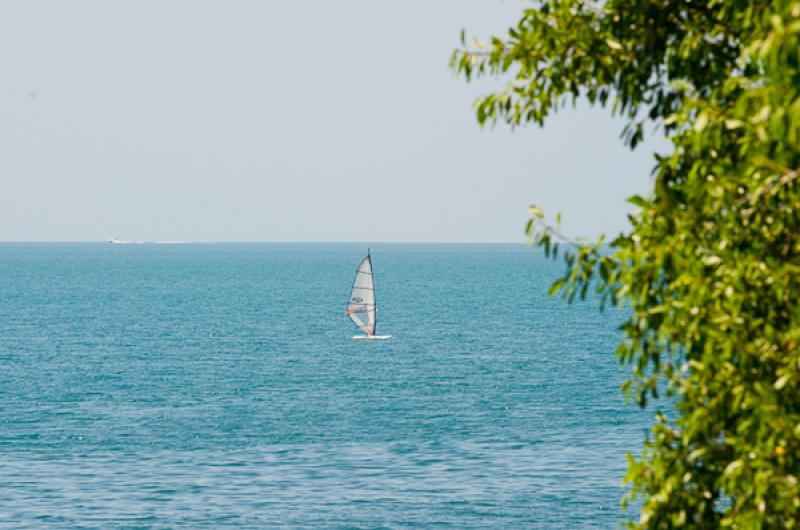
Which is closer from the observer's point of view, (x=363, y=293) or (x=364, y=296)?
(x=363, y=293)

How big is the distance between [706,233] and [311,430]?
55042mm

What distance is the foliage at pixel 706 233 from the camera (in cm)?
1011

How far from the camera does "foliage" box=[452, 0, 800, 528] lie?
398 inches

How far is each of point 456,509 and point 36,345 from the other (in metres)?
79.8

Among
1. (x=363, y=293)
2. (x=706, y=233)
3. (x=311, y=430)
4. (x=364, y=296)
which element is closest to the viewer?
(x=706, y=233)

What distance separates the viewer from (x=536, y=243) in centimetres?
1173

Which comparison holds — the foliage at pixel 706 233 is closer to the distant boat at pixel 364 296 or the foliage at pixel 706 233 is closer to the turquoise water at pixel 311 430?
the turquoise water at pixel 311 430

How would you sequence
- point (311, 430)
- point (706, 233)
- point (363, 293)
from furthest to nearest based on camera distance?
point (363, 293) → point (311, 430) → point (706, 233)

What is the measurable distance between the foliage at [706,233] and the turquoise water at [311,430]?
3182 centimetres

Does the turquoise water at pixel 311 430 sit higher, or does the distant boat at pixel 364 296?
the distant boat at pixel 364 296

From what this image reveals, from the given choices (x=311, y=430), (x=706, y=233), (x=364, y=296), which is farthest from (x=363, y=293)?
(x=706, y=233)

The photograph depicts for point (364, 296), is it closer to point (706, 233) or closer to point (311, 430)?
point (311, 430)

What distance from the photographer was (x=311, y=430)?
64.8 meters

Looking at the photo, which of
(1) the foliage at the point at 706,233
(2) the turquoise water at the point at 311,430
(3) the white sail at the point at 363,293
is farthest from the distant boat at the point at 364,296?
(1) the foliage at the point at 706,233
